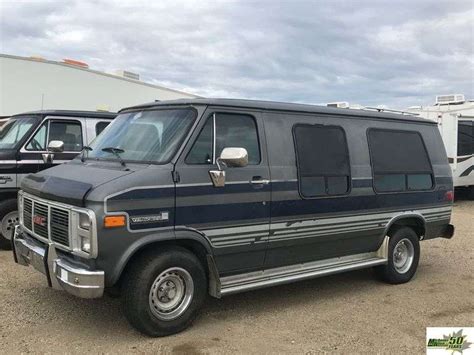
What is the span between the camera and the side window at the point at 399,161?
6.64 meters

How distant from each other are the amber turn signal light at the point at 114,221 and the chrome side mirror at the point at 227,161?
3.23 feet

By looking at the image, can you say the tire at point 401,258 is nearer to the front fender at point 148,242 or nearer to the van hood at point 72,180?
the front fender at point 148,242

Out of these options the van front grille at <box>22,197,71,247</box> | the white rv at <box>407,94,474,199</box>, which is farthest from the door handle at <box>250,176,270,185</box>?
the white rv at <box>407,94,474,199</box>

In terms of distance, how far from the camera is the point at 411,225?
23.6ft

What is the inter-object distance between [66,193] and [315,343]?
2618 mm

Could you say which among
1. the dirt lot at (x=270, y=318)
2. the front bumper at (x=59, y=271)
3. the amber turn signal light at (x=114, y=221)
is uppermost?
the amber turn signal light at (x=114, y=221)

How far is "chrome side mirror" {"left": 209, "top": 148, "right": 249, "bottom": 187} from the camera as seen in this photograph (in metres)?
4.91

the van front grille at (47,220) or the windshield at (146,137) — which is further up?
the windshield at (146,137)

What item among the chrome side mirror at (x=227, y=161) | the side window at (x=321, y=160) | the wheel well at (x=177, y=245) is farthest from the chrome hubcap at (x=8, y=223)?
the side window at (x=321, y=160)

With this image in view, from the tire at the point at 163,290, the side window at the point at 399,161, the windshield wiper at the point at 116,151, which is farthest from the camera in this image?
the side window at the point at 399,161

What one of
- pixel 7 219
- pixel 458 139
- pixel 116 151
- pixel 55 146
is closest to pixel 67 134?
pixel 55 146

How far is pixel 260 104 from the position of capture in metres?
5.60

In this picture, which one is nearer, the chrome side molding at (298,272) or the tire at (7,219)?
the chrome side molding at (298,272)

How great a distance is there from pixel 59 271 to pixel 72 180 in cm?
83
